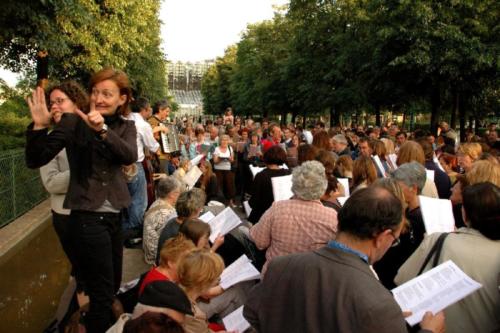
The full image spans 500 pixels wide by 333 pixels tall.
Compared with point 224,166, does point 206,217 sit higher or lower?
higher

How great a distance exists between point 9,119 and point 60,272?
690 centimetres

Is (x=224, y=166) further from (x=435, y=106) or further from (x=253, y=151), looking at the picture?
(x=435, y=106)

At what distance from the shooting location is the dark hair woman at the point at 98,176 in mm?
2877

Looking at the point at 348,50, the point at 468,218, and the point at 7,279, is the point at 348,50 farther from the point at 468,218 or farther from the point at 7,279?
the point at 468,218

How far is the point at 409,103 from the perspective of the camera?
26.9m

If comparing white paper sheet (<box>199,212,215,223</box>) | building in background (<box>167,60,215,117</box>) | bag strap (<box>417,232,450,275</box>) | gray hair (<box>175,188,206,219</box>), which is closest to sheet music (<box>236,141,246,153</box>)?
white paper sheet (<box>199,212,215,223</box>)

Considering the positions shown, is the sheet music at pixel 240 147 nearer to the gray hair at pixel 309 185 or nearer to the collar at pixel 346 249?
the gray hair at pixel 309 185

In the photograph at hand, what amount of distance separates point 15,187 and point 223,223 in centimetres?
507

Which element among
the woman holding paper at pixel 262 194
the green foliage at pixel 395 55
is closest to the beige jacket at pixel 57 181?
the woman holding paper at pixel 262 194

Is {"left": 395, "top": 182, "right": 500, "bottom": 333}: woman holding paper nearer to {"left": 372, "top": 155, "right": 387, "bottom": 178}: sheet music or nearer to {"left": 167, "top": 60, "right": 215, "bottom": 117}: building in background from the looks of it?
{"left": 372, "top": 155, "right": 387, "bottom": 178}: sheet music

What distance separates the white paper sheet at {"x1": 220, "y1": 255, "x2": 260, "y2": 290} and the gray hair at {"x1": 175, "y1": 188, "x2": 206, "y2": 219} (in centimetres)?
106

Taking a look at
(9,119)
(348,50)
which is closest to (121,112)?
(9,119)

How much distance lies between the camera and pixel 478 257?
285cm

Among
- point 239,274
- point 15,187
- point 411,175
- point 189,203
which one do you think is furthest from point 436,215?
point 15,187
